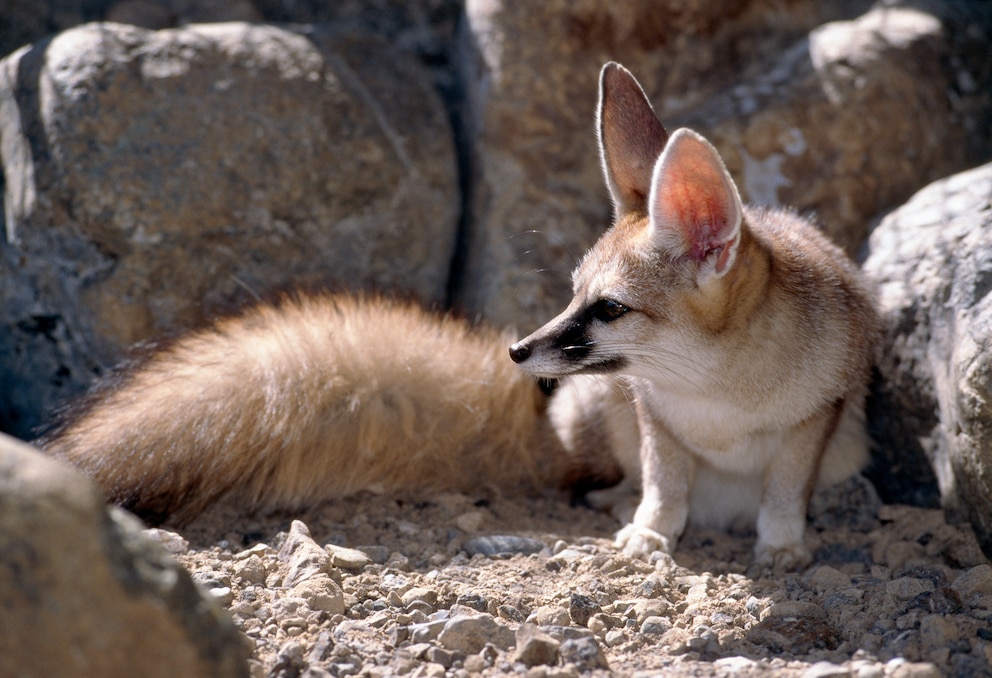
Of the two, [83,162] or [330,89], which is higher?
[330,89]

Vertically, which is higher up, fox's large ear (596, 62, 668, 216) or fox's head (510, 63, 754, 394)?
fox's large ear (596, 62, 668, 216)

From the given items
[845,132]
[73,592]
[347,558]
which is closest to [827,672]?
[347,558]

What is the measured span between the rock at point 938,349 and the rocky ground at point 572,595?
19 cm

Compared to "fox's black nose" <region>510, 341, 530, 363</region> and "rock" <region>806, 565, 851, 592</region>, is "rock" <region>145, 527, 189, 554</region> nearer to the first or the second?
"fox's black nose" <region>510, 341, 530, 363</region>

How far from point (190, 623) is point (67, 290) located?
2802 mm

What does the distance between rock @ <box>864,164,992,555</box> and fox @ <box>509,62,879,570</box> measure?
0.55 feet

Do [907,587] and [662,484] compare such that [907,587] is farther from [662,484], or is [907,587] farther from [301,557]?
[301,557]

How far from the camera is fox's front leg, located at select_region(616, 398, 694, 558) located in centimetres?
354

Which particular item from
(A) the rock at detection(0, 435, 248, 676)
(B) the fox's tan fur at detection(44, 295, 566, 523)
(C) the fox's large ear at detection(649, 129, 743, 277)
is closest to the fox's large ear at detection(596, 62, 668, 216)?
(C) the fox's large ear at detection(649, 129, 743, 277)

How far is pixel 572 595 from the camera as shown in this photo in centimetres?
285

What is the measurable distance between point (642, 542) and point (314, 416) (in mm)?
1268

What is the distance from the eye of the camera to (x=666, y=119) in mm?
4906

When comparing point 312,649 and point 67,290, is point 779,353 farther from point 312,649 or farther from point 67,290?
point 67,290

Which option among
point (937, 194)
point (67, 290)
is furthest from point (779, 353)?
point (67, 290)
